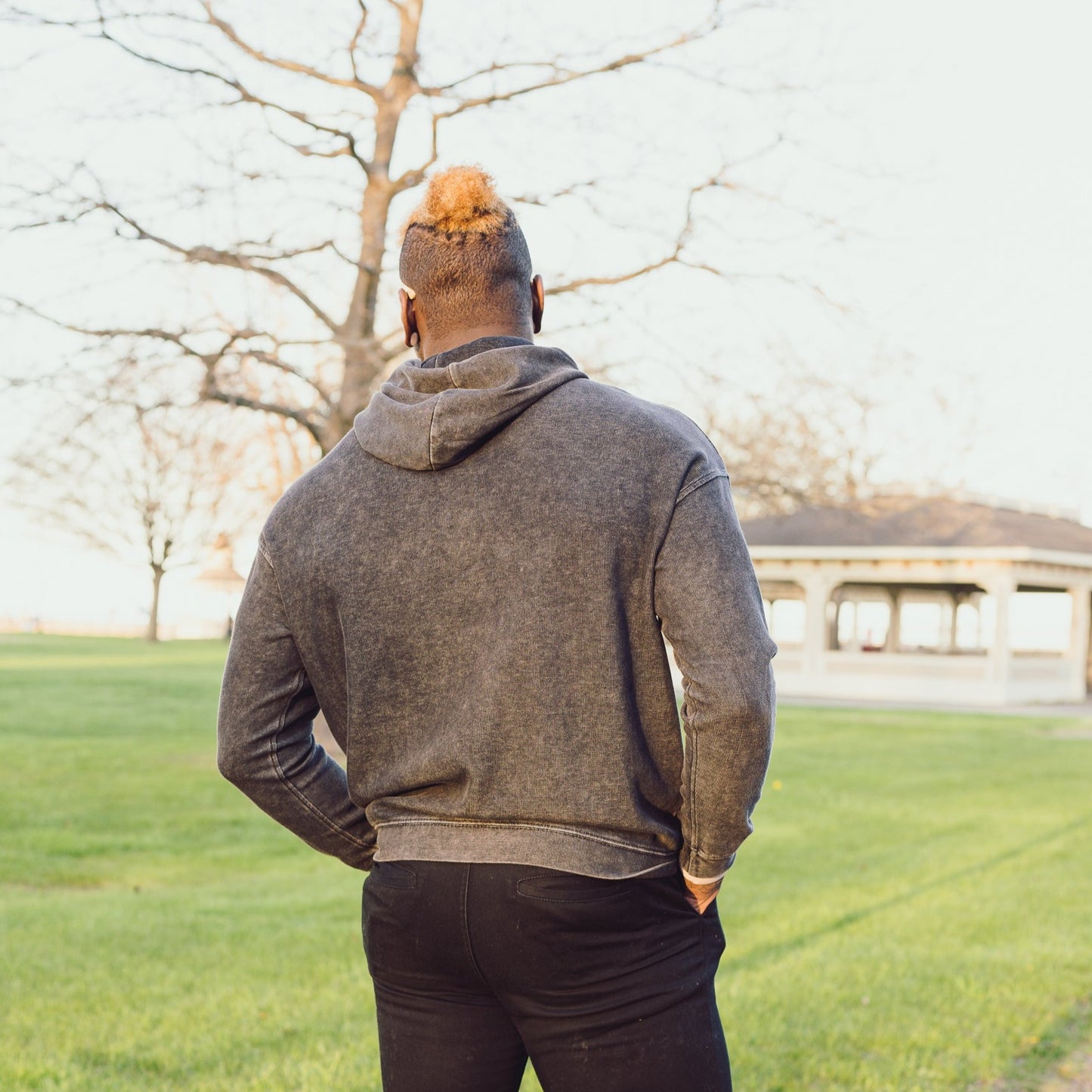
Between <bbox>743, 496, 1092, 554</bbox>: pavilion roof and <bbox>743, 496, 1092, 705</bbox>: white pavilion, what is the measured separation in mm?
44

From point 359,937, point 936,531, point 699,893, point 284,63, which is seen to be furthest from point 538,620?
point 936,531

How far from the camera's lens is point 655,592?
68.0 inches

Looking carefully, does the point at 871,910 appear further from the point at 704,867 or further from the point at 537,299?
the point at 537,299

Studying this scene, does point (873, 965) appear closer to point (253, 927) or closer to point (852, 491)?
point (253, 927)

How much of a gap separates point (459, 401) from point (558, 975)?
2.63 ft

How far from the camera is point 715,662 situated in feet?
5.59

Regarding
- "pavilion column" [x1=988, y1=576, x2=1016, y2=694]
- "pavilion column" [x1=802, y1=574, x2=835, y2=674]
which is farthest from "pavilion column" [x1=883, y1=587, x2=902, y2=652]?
"pavilion column" [x1=988, y1=576, x2=1016, y2=694]

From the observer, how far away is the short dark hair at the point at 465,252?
6.06ft

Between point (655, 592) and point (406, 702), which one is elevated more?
point (655, 592)

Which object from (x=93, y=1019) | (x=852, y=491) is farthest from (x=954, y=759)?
(x=93, y=1019)

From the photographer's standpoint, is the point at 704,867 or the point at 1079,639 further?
the point at 1079,639

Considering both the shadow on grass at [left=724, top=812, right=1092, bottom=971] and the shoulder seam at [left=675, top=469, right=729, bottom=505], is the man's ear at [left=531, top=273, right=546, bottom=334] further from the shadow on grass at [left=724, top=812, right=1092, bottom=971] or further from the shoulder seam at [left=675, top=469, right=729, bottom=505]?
the shadow on grass at [left=724, top=812, right=1092, bottom=971]

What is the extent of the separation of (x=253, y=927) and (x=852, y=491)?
1230 cm

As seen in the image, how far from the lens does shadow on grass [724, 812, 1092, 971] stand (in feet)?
19.3
